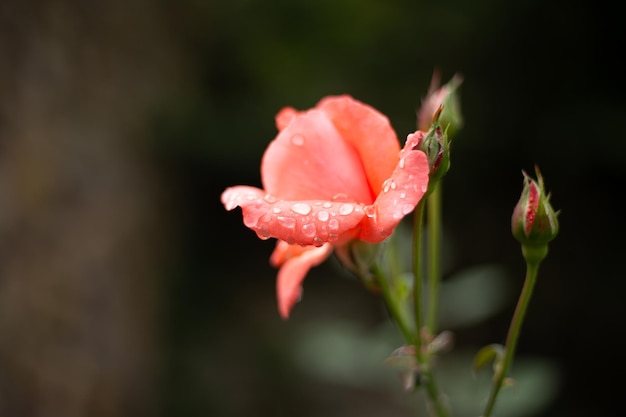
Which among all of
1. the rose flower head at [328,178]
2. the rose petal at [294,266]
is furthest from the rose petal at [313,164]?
the rose petal at [294,266]

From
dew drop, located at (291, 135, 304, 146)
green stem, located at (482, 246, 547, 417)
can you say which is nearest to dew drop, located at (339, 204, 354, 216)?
dew drop, located at (291, 135, 304, 146)

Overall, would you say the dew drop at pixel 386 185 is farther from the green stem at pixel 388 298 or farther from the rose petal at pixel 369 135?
the green stem at pixel 388 298

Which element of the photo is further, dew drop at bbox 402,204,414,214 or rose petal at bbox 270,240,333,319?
rose petal at bbox 270,240,333,319

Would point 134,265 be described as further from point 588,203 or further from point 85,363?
point 588,203

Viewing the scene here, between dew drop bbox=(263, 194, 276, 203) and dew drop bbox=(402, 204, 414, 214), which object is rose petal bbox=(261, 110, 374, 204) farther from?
dew drop bbox=(402, 204, 414, 214)

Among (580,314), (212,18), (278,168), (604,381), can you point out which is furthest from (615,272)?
(278,168)

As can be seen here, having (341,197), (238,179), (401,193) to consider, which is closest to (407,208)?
(401,193)

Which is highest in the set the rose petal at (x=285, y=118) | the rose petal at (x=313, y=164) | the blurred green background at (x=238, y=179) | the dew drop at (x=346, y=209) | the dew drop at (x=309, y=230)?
the blurred green background at (x=238, y=179)

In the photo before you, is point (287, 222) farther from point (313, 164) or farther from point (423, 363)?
point (423, 363)
